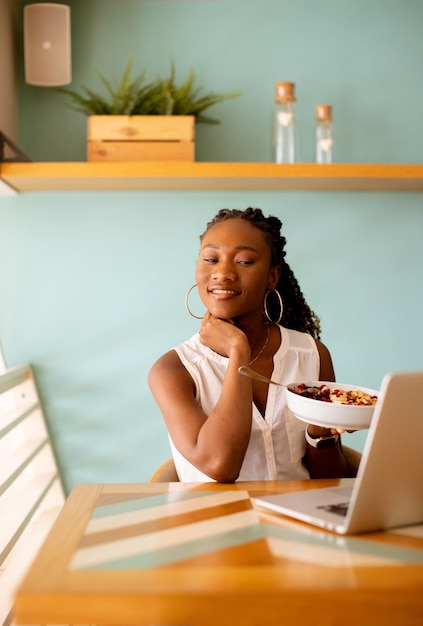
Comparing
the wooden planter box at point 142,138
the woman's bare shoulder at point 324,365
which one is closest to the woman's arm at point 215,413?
the woman's bare shoulder at point 324,365

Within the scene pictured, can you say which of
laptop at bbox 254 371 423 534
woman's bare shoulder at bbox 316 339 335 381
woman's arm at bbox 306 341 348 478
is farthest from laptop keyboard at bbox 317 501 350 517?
woman's bare shoulder at bbox 316 339 335 381

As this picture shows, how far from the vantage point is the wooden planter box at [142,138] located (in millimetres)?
2531

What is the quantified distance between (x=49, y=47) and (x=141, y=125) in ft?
1.49

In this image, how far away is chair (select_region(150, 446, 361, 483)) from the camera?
5.31 ft

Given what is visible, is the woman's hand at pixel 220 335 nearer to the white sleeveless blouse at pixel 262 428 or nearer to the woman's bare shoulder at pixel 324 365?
the white sleeveless blouse at pixel 262 428

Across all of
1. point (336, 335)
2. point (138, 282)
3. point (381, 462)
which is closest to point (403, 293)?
point (336, 335)

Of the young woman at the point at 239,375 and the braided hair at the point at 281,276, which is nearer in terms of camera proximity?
the young woman at the point at 239,375

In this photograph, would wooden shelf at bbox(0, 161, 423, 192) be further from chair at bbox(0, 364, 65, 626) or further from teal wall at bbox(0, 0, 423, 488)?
chair at bbox(0, 364, 65, 626)

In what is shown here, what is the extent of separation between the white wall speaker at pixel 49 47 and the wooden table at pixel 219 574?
197cm

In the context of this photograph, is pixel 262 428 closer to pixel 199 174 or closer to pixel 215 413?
pixel 215 413

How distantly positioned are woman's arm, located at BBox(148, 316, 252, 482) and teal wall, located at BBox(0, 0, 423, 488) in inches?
46.5

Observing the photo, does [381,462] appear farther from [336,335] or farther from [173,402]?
[336,335]

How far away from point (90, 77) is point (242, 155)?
615 millimetres

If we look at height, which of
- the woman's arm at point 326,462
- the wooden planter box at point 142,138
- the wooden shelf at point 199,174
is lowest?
the woman's arm at point 326,462
